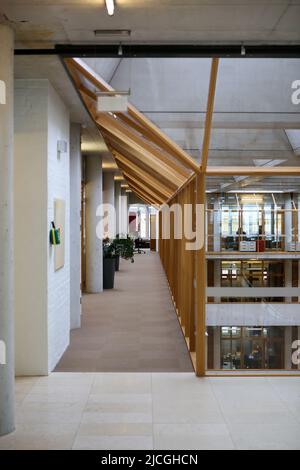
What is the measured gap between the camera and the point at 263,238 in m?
19.5

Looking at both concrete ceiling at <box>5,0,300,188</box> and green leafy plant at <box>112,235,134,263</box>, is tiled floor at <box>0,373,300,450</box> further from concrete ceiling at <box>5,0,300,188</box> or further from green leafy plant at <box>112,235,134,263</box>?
green leafy plant at <box>112,235,134,263</box>

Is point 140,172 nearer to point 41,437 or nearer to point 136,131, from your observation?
point 136,131

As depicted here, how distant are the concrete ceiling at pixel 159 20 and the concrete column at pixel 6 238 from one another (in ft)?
0.95

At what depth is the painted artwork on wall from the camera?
5713mm

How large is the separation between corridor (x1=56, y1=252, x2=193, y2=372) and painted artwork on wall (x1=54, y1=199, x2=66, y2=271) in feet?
3.79

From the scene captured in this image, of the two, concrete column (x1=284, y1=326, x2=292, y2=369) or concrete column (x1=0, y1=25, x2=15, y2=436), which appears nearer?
concrete column (x1=0, y1=25, x2=15, y2=436)

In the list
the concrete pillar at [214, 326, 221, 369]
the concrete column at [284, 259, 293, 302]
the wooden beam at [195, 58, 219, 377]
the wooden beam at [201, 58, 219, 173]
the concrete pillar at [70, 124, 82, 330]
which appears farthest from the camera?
the concrete column at [284, 259, 293, 302]

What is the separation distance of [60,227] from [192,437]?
9.89 feet

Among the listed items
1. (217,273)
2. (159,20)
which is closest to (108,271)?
(159,20)

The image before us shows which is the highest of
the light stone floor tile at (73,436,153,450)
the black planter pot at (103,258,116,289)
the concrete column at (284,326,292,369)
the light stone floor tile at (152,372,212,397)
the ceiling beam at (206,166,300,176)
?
the ceiling beam at (206,166,300,176)

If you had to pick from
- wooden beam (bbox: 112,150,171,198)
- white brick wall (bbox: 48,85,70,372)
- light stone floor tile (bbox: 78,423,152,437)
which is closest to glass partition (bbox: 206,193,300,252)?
wooden beam (bbox: 112,150,171,198)

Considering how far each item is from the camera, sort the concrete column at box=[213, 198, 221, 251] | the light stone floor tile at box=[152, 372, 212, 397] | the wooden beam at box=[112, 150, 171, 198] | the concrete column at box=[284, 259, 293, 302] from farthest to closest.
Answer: the concrete column at box=[284, 259, 293, 302] < the concrete column at box=[213, 198, 221, 251] < the wooden beam at box=[112, 150, 171, 198] < the light stone floor tile at box=[152, 372, 212, 397]

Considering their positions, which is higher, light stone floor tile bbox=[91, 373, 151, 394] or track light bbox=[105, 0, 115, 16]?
track light bbox=[105, 0, 115, 16]

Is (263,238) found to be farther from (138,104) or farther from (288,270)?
(138,104)
